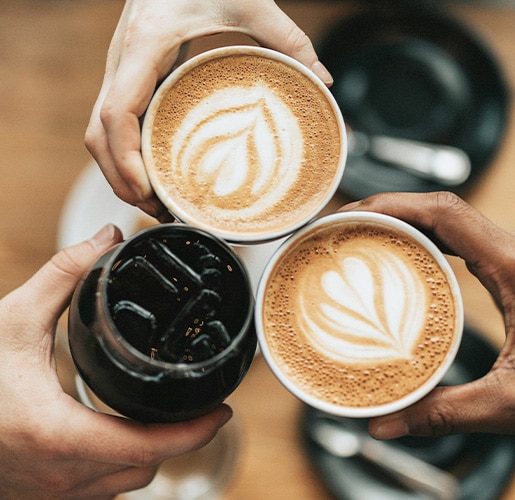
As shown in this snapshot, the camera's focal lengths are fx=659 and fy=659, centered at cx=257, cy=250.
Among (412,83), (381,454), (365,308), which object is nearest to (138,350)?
(365,308)

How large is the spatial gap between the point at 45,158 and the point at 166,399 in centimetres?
68

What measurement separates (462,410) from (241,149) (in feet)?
1.34

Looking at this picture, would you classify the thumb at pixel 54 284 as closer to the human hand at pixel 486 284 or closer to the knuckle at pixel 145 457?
the knuckle at pixel 145 457

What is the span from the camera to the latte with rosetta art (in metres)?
0.79

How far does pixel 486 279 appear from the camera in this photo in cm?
83

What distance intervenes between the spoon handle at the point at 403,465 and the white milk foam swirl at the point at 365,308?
42 cm

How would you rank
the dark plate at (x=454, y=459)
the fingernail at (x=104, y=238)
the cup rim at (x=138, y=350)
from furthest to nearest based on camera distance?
the dark plate at (x=454, y=459) → the fingernail at (x=104, y=238) → the cup rim at (x=138, y=350)

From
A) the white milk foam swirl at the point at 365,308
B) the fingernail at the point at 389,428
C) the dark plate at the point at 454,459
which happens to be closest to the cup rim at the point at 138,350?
the white milk foam swirl at the point at 365,308

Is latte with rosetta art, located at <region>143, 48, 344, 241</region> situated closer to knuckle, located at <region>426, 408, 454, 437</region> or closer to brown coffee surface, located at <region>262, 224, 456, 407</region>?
brown coffee surface, located at <region>262, 224, 456, 407</region>

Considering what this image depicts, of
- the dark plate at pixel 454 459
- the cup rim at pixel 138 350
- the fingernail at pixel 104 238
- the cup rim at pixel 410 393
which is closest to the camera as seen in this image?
the cup rim at pixel 138 350

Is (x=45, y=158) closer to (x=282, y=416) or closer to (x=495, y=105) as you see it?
(x=282, y=416)

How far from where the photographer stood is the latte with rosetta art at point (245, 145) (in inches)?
31.2

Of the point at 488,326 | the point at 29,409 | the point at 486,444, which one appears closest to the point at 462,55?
the point at 488,326

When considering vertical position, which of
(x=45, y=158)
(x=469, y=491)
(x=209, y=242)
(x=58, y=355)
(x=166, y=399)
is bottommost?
(x=469, y=491)
